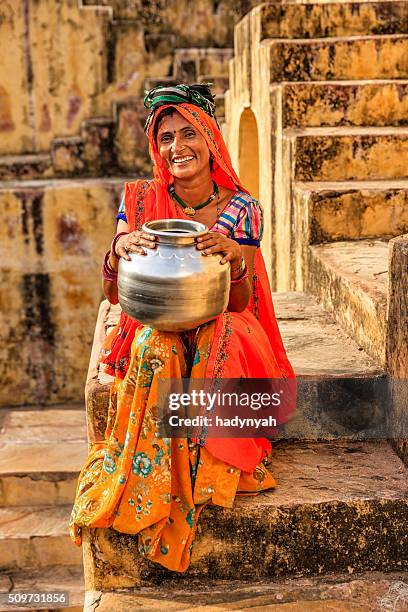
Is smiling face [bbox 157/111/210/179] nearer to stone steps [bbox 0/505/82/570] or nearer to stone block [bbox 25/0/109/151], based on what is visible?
stone steps [bbox 0/505/82/570]

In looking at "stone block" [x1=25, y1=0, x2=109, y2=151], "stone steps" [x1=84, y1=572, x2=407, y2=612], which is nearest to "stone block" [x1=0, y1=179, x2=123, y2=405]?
"stone block" [x1=25, y1=0, x2=109, y2=151]

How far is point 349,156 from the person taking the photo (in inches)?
185

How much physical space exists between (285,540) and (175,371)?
25.4 inches

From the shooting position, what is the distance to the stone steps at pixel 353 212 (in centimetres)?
432

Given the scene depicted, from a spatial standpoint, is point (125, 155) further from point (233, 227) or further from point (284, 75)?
A: point (233, 227)

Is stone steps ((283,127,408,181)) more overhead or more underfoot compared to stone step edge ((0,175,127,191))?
more overhead

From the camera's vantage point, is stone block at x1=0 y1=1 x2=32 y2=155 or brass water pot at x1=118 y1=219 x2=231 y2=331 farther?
stone block at x1=0 y1=1 x2=32 y2=155

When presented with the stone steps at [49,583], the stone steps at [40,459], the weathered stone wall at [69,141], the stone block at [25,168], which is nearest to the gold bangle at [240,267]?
the stone steps at [49,583]

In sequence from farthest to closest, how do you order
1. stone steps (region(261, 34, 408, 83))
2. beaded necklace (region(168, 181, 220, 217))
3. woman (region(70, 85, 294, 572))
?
stone steps (region(261, 34, 408, 83))
beaded necklace (region(168, 181, 220, 217))
woman (region(70, 85, 294, 572))

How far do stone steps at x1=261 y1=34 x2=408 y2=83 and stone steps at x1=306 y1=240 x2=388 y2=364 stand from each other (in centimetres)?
155

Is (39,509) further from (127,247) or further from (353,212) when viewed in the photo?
(127,247)

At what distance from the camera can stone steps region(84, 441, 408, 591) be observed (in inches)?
97.0

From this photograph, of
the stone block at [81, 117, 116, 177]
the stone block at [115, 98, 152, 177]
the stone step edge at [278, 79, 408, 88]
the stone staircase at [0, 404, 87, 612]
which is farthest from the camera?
the stone block at [81, 117, 116, 177]

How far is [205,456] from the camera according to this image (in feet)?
8.03
